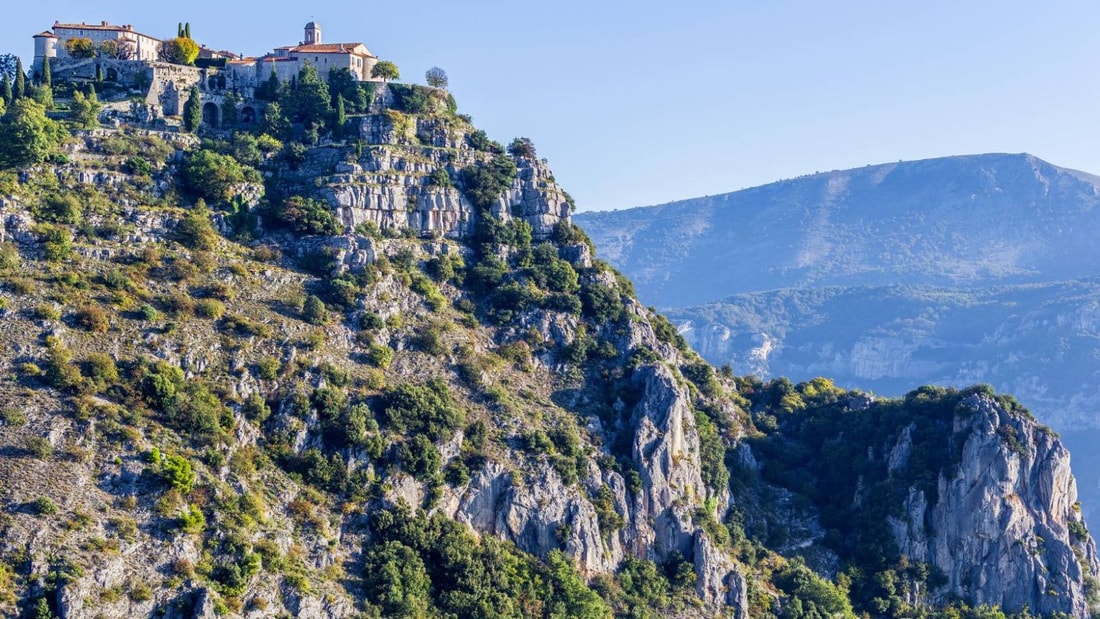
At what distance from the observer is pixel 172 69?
424 ft

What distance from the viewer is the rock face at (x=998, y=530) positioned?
117 m

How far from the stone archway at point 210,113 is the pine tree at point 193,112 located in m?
2.04

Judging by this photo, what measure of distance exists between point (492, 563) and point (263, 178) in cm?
4373

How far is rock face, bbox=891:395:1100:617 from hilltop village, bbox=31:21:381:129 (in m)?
65.9

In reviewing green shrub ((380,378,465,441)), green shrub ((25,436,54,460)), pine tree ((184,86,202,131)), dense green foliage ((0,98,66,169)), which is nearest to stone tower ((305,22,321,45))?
pine tree ((184,86,202,131))

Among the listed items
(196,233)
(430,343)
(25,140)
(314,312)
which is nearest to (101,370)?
(314,312)

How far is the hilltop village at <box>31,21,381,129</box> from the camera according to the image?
12700 cm

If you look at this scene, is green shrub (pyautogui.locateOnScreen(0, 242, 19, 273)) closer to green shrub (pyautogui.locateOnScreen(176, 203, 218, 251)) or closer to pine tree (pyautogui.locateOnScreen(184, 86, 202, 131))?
green shrub (pyautogui.locateOnScreen(176, 203, 218, 251))

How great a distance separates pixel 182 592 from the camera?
8188 cm

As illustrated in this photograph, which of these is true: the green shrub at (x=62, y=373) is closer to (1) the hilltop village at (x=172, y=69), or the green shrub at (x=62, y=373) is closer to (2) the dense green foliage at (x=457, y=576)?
(2) the dense green foliage at (x=457, y=576)

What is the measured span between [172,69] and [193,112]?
6.78 meters

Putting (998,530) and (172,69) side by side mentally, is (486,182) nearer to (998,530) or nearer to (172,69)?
(172,69)

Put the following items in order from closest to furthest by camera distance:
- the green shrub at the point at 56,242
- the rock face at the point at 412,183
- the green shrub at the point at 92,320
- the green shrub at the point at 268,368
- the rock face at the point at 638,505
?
1. the green shrub at the point at 92,320
2. the green shrub at the point at 268,368
3. the rock face at the point at 638,505
4. the green shrub at the point at 56,242
5. the rock face at the point at 412,183

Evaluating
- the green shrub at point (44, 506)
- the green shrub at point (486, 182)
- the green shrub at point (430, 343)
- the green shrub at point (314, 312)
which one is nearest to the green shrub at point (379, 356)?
the green shrub at point (430, 343)
